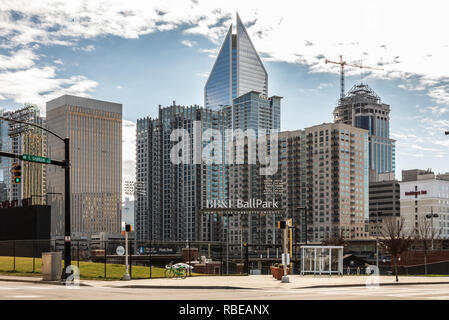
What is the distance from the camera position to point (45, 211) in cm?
6078

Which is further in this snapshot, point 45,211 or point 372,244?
point 372,244

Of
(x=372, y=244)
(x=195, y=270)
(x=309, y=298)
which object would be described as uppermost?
(x=309, y=298)

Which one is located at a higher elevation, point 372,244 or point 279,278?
point 279,278
